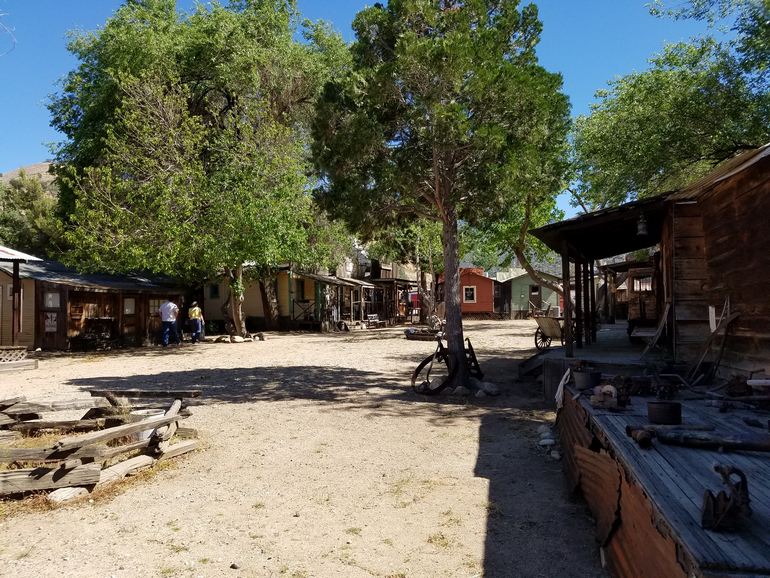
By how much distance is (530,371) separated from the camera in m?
11.8

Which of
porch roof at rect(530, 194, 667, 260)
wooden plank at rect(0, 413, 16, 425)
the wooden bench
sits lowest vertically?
wooden plank at rect(0, 413, 16, 425)

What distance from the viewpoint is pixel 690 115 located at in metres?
13.0

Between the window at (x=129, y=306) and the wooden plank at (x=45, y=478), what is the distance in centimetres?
1760

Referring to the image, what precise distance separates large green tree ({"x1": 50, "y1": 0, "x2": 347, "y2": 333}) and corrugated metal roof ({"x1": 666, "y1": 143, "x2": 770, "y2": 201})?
13.7 meters

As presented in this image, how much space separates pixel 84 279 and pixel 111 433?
17065 mm

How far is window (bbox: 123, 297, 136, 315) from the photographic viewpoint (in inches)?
845

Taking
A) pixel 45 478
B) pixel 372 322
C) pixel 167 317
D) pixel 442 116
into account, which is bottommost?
pixel 45 478

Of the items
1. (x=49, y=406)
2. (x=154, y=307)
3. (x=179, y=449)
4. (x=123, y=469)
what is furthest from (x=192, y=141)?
(x=123, y=469)

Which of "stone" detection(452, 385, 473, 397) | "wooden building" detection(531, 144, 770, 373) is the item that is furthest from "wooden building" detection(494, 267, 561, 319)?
"stone" detection(452, 385, 473, 397)

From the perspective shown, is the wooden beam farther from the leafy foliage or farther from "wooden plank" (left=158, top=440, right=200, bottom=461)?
the leafy foliage

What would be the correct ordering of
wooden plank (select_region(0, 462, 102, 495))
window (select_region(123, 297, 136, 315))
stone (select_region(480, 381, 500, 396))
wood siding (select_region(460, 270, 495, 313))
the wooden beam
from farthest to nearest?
wood siding (select_region(460, 270, 495, 313)), window (select_region(123, 297, 136, 315)), stone (select_region(480, 381, 500, 396)), the wooden beam, wooden plank (select_region(0, 462, 102, 495))

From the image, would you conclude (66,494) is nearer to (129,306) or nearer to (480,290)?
(129,306)

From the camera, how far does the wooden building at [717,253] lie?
6.59 metres

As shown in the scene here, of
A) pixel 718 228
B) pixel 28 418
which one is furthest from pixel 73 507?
pixel 718 228
